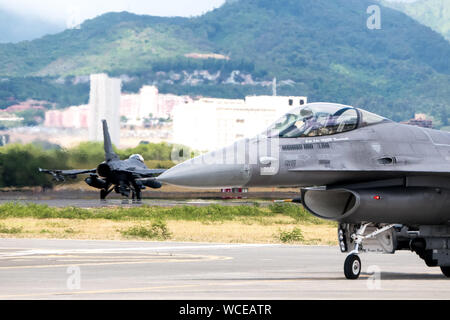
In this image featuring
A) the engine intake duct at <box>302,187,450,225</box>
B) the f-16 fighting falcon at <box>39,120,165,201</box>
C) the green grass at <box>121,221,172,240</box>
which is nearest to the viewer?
the engine intake duct at <box>302,187,450,225</box>

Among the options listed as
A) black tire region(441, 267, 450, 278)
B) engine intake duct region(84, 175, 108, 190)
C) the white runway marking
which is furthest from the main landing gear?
engine intake duct region(84, 175, 108, 190)

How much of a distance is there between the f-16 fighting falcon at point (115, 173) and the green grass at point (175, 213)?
29.9 ft

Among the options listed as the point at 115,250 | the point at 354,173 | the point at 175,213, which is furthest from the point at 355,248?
the point at 175,213

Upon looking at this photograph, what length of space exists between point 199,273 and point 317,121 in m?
4.31

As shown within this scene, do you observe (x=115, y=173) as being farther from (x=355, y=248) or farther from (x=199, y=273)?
(x=355, y=248)

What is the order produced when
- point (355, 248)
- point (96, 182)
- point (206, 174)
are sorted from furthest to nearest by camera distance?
point (96, 182) → point (355, 248) → point (206, 174)

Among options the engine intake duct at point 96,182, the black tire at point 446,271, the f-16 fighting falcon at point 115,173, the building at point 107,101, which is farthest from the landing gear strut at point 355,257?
the building at point 107,101

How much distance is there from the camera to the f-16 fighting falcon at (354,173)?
49.3ft

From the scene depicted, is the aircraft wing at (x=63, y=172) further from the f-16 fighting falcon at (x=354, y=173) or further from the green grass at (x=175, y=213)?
the f-16 fighting falcon at (x=354, y=173)

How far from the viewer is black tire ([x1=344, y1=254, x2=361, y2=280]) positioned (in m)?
16.2

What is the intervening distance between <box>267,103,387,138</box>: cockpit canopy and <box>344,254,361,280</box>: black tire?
235 centimetres

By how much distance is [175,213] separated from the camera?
1897 inches

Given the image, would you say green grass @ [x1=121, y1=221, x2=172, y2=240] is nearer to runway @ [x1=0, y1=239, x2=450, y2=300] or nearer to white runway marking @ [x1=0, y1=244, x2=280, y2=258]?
runway @ [x1=0, y1=239, x2=450, y2=300]

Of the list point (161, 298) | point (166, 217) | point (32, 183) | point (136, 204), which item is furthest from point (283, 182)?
point (32, 183)
